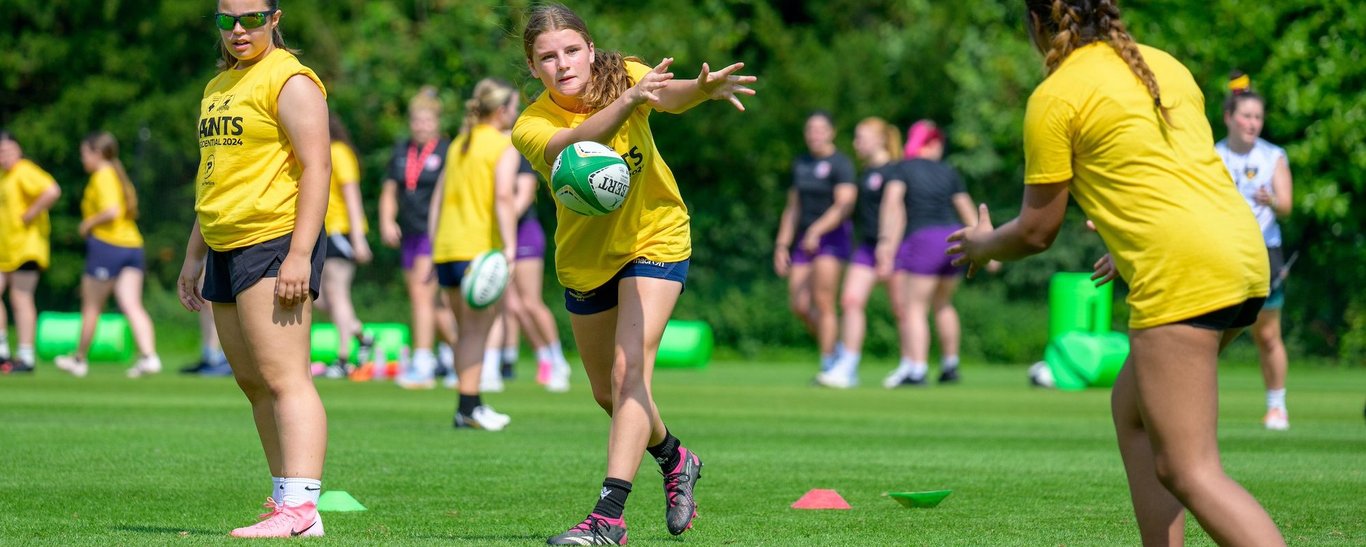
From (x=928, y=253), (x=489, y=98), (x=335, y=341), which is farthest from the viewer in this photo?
(x=335, y=341)

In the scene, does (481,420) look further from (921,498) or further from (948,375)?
(948,375)

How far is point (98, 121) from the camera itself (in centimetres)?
3062

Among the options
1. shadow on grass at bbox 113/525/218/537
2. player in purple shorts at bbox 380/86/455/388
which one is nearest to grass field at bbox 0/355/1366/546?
shadow on grass at bbox 113/525/218/537

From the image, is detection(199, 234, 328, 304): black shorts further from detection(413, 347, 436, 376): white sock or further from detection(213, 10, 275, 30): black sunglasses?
detection(413, 347, 436, 376): white sock

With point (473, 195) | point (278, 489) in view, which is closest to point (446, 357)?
point (473, 195)

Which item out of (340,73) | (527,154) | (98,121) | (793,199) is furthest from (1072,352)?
(98,121)

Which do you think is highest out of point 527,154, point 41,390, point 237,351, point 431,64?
point 431,64

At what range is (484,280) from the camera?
34.2 ft

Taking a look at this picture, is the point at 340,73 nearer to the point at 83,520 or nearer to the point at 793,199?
the point at 793,199

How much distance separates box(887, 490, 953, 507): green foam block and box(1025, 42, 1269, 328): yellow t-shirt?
8.22 ft

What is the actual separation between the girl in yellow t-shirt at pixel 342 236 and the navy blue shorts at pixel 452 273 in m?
3.35

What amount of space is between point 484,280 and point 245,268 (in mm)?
4880

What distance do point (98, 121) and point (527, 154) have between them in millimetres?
26733

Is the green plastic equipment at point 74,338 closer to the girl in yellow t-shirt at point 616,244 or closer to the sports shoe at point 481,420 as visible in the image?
the sports shoe at point 481,420
